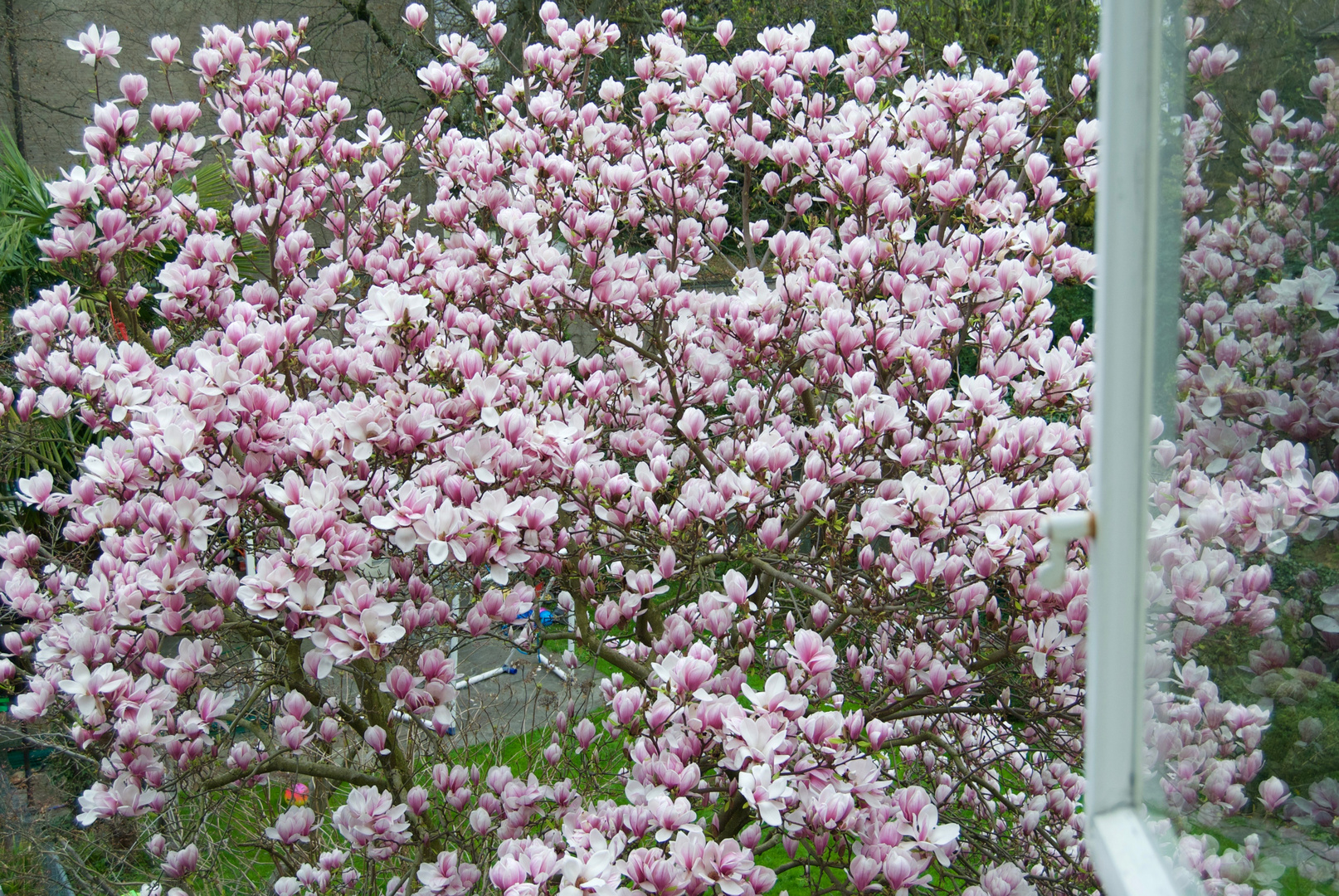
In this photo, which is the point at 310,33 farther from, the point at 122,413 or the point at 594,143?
the point at 122,413

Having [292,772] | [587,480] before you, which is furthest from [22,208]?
[587,480]

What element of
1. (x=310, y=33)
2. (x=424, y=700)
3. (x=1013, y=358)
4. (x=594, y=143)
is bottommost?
(x=424, y=700)

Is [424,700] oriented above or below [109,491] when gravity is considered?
below

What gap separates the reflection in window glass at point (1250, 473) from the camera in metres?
0.77

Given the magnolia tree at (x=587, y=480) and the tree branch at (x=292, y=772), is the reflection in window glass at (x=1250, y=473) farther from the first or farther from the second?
the tree branch at (x=292, y=772)

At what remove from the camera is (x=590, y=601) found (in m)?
2.60

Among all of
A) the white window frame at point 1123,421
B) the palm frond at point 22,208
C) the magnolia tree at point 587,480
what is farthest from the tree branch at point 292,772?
the palm frond at point 22,208

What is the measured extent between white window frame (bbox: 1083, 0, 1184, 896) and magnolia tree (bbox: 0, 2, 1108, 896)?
917mm

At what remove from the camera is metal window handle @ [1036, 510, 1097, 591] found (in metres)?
0.72

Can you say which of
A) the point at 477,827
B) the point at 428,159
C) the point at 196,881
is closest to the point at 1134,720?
the point at 477,827

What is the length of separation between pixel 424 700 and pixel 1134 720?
161 cm

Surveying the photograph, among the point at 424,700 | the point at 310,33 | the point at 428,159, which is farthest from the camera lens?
the point at 310,33

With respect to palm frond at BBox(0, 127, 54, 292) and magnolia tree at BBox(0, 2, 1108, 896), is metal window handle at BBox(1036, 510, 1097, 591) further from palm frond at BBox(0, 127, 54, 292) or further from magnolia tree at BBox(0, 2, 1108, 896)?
palm frond at BBox(0, 127, 54, 292)

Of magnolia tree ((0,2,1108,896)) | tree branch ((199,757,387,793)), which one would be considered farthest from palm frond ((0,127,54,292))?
tree branch ((199,757,387,793))
